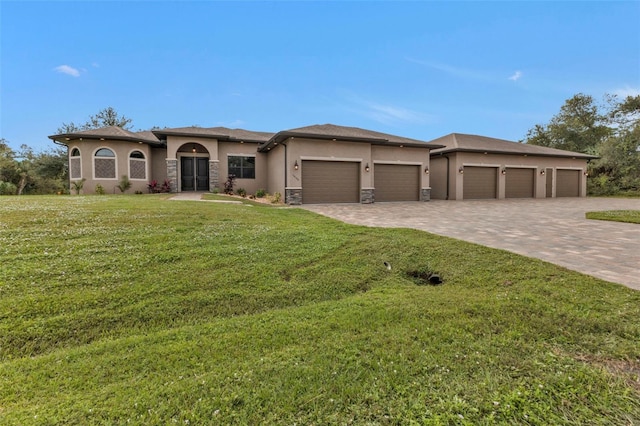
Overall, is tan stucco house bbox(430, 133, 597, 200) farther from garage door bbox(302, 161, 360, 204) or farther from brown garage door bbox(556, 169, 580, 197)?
garage door bbox(302, 161, 360, 204)

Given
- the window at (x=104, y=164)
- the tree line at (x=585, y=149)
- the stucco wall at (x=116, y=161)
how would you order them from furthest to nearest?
the tree line at (x=585, y=149) → the window at (x=104, y=164) → the stucco wall at (x=116, y=161)

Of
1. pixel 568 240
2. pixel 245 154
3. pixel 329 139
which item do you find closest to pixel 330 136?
pixel 329 139

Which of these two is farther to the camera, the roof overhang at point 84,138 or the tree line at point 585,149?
the tree line at point 585,149

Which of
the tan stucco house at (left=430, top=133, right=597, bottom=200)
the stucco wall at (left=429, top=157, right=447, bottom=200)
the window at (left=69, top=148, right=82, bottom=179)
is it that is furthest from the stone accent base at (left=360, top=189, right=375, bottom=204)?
the window at (left=69, top=148, right=82, bottom=179)

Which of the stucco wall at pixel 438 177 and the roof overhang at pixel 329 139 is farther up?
the roof overhang at pixel 329 139

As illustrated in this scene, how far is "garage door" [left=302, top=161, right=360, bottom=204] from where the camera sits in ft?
46.1

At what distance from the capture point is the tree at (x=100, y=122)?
90.2ft

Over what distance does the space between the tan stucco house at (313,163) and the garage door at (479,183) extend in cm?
6

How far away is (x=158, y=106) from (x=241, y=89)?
400 inches

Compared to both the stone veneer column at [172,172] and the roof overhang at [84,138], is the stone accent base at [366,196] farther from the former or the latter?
the roof overhang at [84,138]

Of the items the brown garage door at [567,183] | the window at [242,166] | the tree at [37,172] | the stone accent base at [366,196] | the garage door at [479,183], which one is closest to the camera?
the stone accent base at [366,196]

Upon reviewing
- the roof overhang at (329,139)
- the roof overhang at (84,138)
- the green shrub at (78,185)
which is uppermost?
the roof overhang at (84,138)

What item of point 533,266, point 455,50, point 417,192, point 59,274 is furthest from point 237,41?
point 533,266

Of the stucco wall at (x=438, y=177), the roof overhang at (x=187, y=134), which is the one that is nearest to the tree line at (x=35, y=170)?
the roof overhang at (x=187, y=134)
